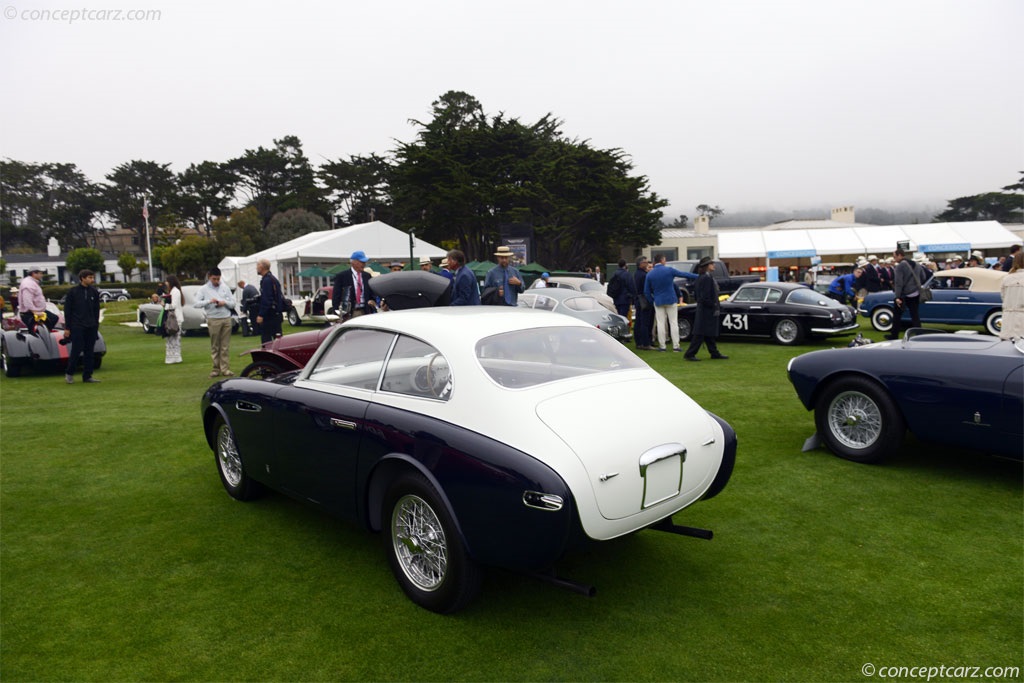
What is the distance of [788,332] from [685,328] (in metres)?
2.13

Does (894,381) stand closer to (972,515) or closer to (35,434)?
(972,515)

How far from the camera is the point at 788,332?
1360 cm

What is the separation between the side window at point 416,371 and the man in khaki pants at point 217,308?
7780 mm

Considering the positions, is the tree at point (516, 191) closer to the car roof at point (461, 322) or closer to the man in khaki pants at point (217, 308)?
the man in khaki pants at point (217, 308)

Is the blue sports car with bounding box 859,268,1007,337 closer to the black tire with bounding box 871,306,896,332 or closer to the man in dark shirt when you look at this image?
the black tire with bounding box 871,306,896,332

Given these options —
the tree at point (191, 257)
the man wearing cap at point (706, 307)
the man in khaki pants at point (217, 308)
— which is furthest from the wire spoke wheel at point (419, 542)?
the tree at point (191, 257)

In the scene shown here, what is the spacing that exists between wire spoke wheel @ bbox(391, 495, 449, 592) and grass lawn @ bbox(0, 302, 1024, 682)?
0.18m

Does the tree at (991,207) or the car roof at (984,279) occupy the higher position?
the tree at (991,207)

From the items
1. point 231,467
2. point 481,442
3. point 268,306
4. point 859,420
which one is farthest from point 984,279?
point 231,467

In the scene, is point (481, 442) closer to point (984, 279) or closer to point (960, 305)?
point (960, 305)

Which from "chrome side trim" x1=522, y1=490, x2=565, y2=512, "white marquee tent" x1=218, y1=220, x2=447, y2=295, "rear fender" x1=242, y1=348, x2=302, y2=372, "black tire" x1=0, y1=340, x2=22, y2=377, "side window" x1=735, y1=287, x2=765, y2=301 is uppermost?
"white marquee tent" x1=218, y1=220, x2=447, y2=295

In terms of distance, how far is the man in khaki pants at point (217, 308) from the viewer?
10445mm

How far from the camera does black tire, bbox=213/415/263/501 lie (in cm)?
475

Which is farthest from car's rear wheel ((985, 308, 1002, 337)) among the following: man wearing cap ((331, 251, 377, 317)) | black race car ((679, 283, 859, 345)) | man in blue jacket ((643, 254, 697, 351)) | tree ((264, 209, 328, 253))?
tree ((264, 209, 328, 253))
